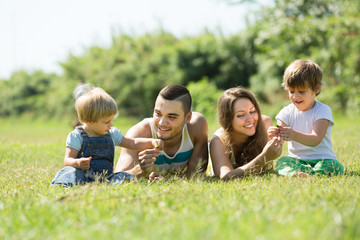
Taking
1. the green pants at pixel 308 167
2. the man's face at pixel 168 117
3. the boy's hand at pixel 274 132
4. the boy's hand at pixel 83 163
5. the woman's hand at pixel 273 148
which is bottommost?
the green pants at pixel 308 167

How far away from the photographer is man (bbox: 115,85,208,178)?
5180 millimetres

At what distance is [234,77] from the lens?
21.1 meters

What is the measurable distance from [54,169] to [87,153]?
132 cm

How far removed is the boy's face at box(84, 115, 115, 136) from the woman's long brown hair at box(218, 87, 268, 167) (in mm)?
1522

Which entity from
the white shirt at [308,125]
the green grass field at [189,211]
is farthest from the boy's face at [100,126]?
the white shirt at [308,125]

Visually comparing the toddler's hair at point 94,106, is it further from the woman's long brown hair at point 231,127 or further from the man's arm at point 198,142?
the woman's long brown hair at point 231,127

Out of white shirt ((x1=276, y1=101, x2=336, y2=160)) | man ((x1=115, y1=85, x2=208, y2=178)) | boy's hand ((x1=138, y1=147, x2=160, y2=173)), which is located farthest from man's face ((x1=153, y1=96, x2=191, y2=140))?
white shirt ((x1=276, y1=101, x2=336, y2=160))

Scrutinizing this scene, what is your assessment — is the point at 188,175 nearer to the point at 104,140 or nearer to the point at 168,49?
the point at 104,140

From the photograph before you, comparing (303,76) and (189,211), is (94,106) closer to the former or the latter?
(189,211)

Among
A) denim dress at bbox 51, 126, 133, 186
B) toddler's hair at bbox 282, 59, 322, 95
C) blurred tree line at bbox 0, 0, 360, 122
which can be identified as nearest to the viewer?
denim dress at bbox 51, 126, 133, 186

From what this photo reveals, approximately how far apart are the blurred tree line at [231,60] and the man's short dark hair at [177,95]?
1017cm

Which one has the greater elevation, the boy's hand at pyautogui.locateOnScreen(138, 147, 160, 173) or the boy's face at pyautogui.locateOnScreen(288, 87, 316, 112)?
the boy's face at pyautogui.locateOnScreen(288, 87, 316, 112)

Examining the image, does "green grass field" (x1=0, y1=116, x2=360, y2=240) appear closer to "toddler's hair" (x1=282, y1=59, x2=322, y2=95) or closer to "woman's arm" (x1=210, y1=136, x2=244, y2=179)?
"woman's arm" (x1=210, y1=136, x2=244, y2=179)

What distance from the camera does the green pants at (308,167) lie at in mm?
4945
